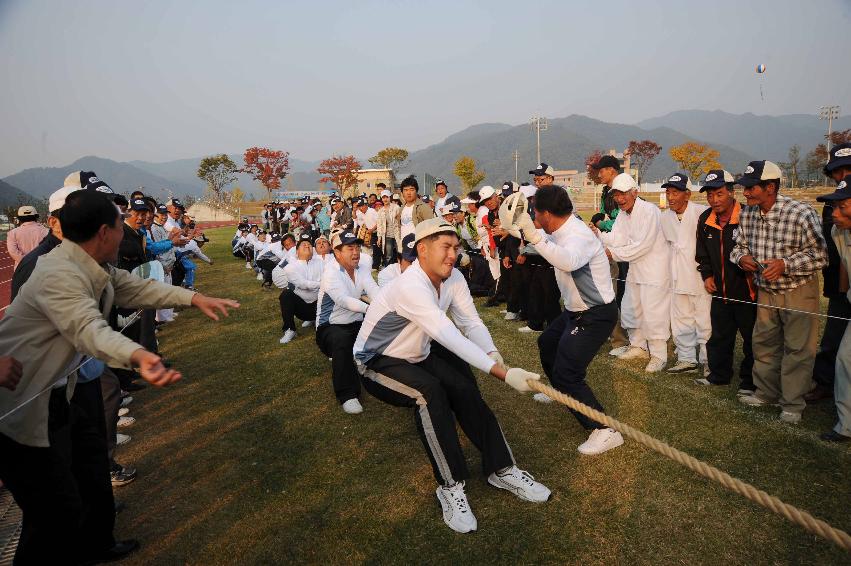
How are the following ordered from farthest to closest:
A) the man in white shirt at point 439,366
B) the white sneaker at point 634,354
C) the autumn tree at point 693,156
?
1. the autumn tree at point 693,156
2. the white sneaker at point 634,354
3. the man in white shirt at point 439,366

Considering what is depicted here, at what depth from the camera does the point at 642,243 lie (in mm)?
5402

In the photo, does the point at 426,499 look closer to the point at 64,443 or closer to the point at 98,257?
the point at 64,443

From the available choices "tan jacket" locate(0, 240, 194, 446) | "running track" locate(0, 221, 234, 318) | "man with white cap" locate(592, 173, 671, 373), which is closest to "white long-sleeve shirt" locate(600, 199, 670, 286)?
"man with white cap" locate(592, 173, 671, 373)

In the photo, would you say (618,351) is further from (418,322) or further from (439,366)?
(418,322)

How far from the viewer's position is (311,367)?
619cm

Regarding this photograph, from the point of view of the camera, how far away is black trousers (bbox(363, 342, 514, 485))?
3.16 m

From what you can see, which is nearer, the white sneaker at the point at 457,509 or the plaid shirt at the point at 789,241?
the white sneaker at the point at 457,509

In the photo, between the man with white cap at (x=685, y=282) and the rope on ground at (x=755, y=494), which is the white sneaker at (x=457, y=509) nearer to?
the rope on ground at (x=755, y=494)

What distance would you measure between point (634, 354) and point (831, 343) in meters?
1.90

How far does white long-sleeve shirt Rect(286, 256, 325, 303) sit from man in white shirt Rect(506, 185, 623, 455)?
13.9 feet

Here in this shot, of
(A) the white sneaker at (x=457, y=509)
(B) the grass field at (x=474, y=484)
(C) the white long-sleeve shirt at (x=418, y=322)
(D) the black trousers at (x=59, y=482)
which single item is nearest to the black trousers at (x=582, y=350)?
(B) the grass field at (x=474, y=484)

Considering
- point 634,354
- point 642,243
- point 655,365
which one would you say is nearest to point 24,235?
point 642,243

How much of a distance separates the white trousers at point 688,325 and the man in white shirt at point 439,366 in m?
3.13

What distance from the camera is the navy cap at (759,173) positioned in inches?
166
